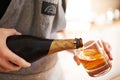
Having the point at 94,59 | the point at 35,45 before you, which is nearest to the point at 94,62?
the point at 94,59

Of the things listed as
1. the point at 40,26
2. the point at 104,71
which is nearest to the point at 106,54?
the point at 104,71

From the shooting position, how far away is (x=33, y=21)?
1.57 feet

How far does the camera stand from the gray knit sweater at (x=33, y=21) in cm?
44

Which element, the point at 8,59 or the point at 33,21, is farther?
the point at 33,21

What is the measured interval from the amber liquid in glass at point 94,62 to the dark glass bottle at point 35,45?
25 mm

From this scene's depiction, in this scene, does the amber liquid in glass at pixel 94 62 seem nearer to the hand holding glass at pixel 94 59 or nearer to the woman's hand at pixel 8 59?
the hand holding glass at pixel 94 59

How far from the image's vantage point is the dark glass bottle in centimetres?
40

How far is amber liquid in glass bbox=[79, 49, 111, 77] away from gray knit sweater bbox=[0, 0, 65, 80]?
10 cm

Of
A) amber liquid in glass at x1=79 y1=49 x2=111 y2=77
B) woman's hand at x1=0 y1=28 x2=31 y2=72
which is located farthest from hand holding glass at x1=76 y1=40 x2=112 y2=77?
woman's hand at x1=0 y1=28 x2=31 y2=72

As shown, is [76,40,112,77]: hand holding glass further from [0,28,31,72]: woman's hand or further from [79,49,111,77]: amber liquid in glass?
[0,28,31,72]: woman's hand

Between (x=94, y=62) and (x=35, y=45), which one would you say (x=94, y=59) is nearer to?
(x=94, y=62)

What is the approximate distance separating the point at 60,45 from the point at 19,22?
0.38ft

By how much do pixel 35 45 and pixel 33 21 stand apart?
0.22 feet

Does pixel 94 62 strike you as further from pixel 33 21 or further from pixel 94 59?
pixel 33 21
